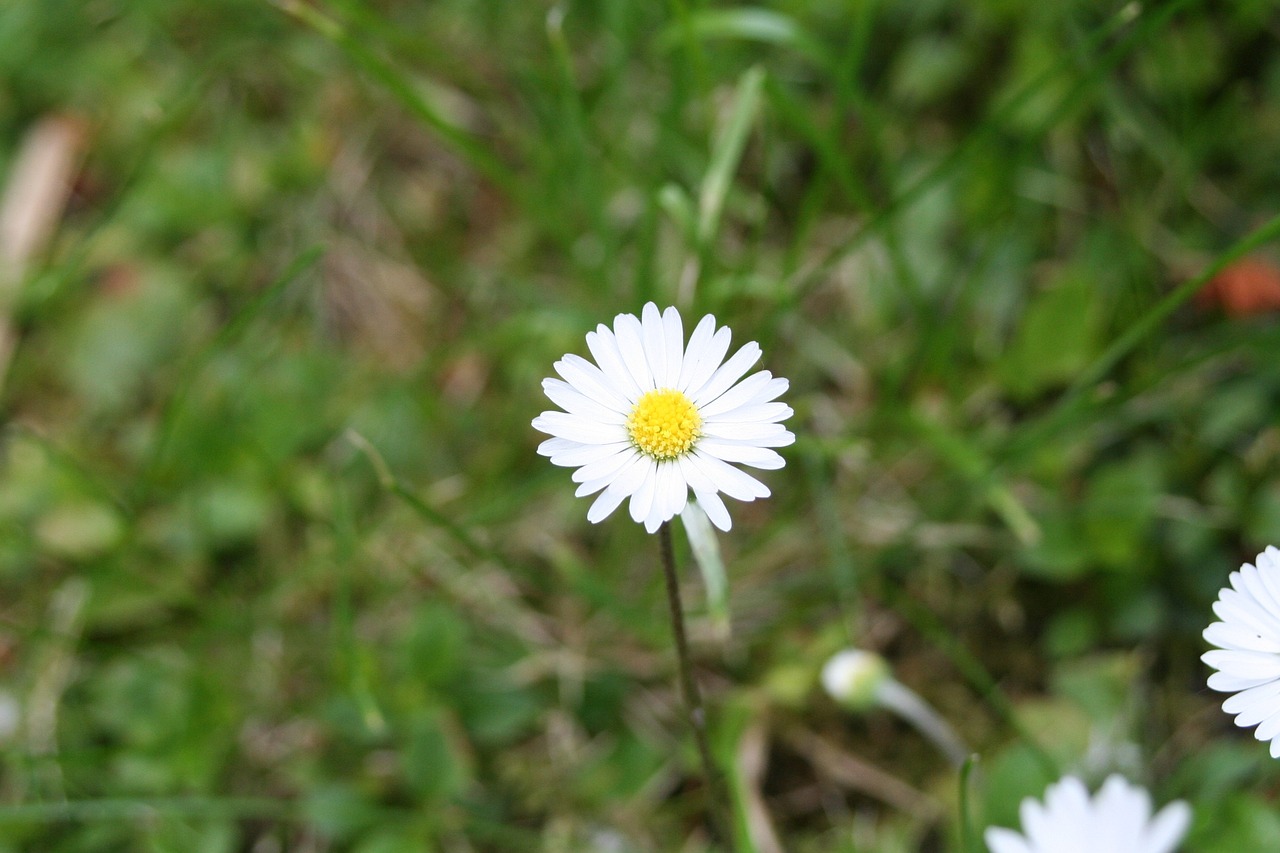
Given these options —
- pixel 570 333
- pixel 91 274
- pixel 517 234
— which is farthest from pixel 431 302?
pixel 91 274

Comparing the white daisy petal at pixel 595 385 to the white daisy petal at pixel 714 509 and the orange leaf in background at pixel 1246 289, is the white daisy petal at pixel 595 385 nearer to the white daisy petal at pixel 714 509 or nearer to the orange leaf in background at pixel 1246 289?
the white daisy petal at pixel 714 509

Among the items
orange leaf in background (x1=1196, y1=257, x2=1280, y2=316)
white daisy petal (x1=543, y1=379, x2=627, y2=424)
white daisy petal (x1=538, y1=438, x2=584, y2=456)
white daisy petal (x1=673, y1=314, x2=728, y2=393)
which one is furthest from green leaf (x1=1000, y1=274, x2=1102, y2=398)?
white daisy petal (x1=538, y1=438, x2=584, y2=456)

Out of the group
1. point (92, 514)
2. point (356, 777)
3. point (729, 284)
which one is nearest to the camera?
point (729, 284)

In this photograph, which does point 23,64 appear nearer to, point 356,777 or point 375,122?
point 375,122

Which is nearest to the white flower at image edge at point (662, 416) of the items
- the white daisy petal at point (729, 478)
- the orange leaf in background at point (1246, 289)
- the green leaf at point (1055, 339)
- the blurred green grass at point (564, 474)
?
the white daisy petal at point (729, 478)

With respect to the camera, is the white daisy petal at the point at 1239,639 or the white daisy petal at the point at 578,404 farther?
the white daisy petal at the point at 578,404

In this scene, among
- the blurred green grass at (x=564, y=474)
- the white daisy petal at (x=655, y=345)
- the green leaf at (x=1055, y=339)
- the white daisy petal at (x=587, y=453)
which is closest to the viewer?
the white daisy petal at (x=587, y=453)

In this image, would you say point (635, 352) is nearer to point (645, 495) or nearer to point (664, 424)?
point (664, 424)
